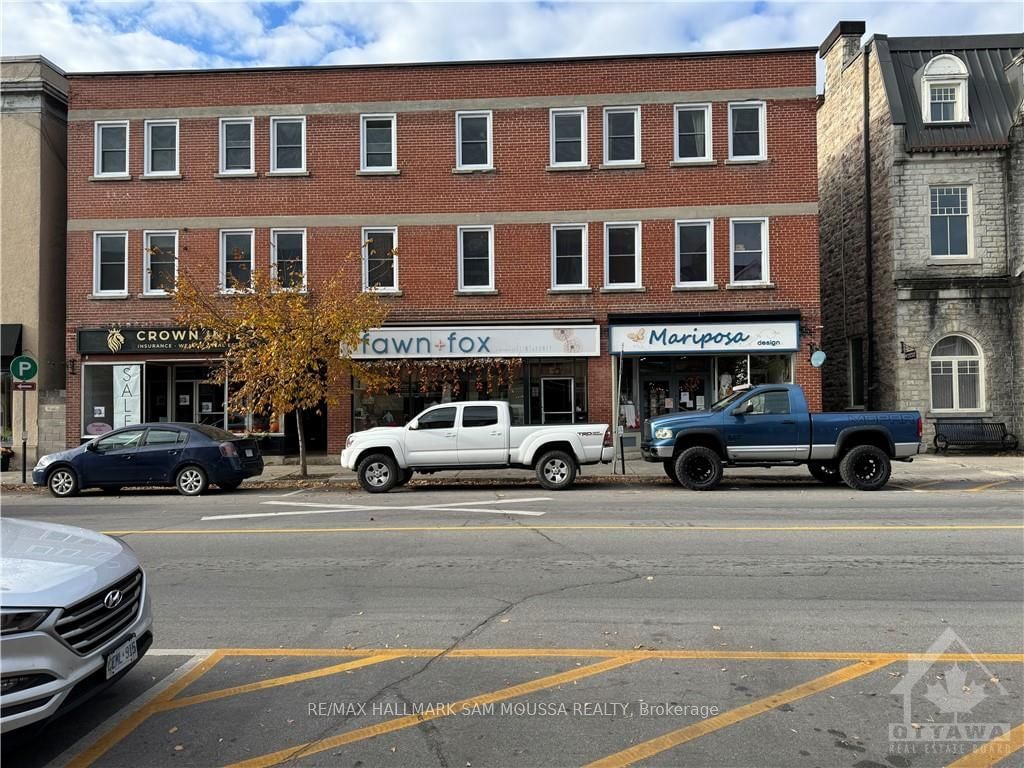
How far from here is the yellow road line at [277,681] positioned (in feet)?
13.8

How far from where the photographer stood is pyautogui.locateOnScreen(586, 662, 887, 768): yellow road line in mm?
3539

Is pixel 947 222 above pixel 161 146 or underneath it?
underneath

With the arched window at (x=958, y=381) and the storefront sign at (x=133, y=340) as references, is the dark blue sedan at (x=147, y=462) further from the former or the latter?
the arched window at (x=958, y=381)

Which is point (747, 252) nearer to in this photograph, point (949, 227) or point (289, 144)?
point (949, 227)

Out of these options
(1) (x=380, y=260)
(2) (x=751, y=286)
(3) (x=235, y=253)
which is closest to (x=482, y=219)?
(1) (x=380, y=260)

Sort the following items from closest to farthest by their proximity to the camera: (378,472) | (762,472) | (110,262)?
(378,472) → (762,472) → (110,262)

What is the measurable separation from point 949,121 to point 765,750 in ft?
71.6

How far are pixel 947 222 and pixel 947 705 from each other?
19704 mm

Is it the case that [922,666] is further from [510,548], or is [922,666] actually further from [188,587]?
[188,587]

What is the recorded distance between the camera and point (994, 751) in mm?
3594

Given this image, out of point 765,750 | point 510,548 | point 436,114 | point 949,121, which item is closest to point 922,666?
point 765,750

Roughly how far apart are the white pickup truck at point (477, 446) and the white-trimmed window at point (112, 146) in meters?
12.8

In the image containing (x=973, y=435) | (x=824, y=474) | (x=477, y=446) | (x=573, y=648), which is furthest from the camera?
(x=973, y=435)

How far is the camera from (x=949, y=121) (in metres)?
20.0
